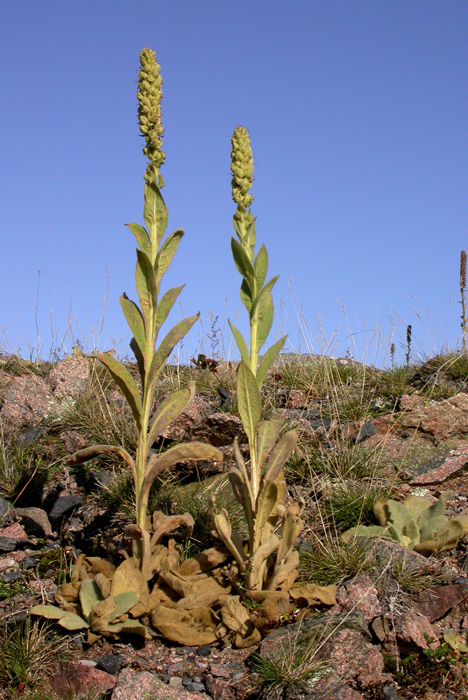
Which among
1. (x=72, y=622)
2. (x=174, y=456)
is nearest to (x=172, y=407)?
(x=174, y=456)

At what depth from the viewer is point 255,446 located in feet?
10.2

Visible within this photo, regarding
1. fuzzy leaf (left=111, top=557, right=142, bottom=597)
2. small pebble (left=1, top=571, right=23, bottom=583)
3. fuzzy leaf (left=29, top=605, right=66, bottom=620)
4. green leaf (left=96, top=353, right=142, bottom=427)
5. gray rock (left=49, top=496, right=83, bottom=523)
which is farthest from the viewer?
gray rock (left=49, top=496, right=83, bottom=523)

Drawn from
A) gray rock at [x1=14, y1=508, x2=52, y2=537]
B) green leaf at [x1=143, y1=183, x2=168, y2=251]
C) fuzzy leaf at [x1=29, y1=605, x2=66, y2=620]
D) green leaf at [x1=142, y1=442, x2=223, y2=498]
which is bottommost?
fuzzy leaf at [x1=29, y1=605, x2=66, y2=620]

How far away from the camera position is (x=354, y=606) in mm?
2938

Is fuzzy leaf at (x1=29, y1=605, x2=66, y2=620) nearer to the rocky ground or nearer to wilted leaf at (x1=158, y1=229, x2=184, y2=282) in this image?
the rocky ground

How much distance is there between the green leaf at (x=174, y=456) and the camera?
302 cm

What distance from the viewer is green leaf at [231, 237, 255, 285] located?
10.3 feet

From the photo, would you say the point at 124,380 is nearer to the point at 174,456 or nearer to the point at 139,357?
the point at 139,357

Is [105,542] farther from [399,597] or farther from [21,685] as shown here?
[399,597]

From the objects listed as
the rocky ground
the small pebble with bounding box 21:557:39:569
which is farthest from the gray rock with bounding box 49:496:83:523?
the small pebble with bounding box 21:557:39:569

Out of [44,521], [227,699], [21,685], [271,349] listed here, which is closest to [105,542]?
[44,521]

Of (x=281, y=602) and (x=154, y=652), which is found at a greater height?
(x=281, y=602)

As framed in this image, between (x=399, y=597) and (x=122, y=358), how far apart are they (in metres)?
4.32

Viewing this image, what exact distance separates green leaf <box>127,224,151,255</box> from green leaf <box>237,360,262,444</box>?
0.77 meters
